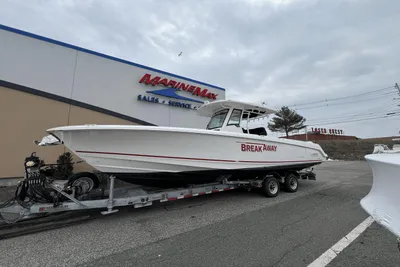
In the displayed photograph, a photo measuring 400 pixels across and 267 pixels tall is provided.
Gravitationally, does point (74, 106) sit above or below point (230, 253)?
above

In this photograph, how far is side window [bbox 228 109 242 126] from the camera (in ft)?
17.7

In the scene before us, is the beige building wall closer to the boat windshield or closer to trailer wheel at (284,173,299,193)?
the boat windshield

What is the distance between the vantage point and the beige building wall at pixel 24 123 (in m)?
6.19

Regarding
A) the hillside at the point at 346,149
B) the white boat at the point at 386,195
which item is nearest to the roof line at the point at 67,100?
the white boat at the point at 386,195

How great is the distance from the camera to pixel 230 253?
2629 millimetres

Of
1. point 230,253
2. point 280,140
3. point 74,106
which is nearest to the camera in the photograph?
point 230,253

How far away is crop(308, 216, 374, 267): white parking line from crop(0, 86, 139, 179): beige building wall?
750cm

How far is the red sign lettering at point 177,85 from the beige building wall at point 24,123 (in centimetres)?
319

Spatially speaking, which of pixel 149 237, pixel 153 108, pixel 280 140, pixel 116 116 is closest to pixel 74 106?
pixel 116 116

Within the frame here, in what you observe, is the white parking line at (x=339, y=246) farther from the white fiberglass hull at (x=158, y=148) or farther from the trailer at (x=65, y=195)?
the trailer at (x=65, y=195)

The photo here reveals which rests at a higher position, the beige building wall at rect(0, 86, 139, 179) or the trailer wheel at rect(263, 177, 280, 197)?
the beige building wall at rect(0, 86, 139, 179)

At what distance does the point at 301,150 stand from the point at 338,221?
2.66 meters

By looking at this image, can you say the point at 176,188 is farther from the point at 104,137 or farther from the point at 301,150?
the point at 301,150

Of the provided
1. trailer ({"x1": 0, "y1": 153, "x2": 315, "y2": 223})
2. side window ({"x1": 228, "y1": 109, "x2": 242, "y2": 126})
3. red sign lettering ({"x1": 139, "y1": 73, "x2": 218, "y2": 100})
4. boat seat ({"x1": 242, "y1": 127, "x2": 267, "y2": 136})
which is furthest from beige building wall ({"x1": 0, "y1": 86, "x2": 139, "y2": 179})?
boat seat ({"x1": 242, "y1": 127, "x2": 267, "y2": 136})
